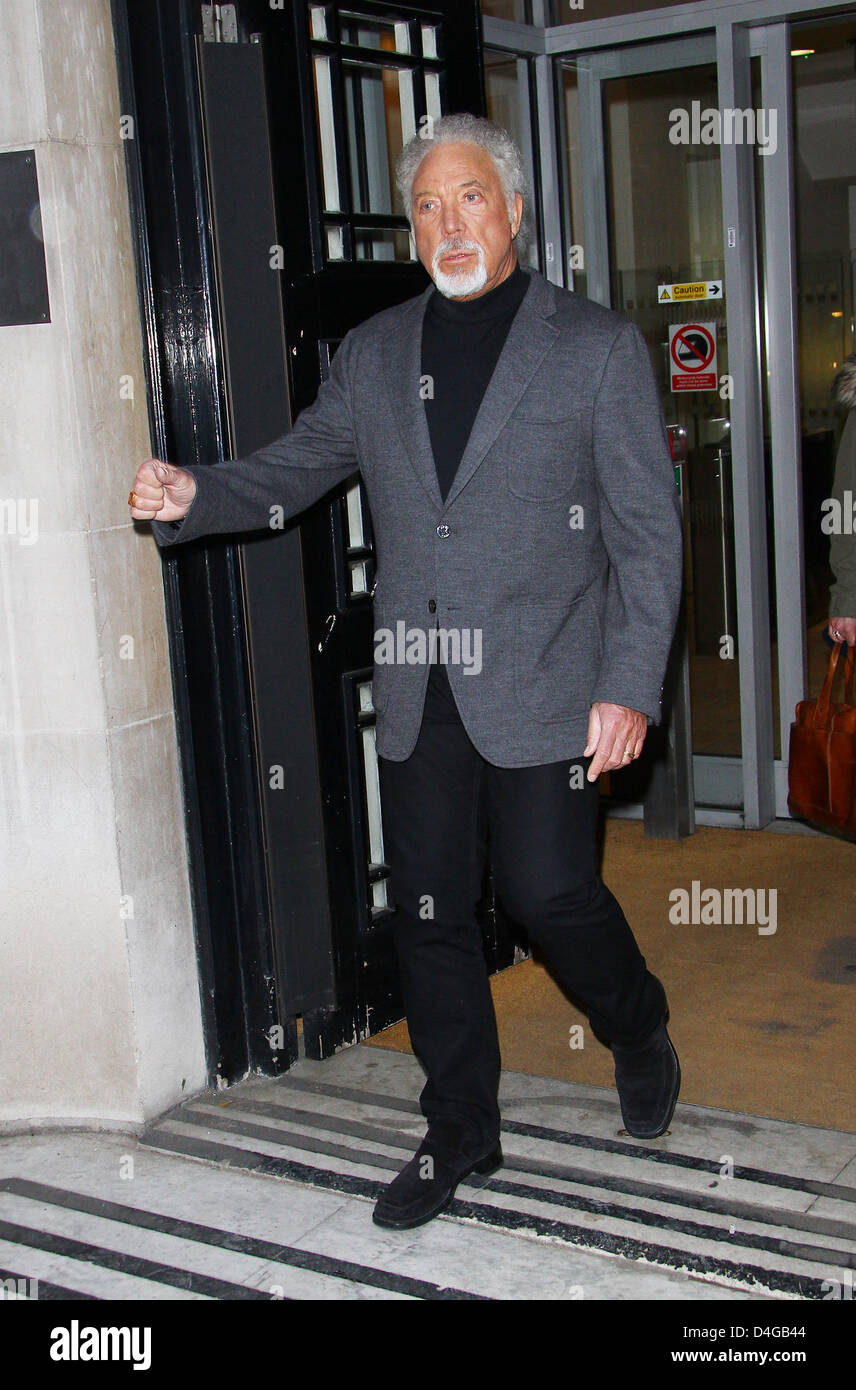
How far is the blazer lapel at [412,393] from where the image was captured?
2.66 meters

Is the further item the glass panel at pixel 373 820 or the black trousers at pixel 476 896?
the glass panel at pixel 373 820

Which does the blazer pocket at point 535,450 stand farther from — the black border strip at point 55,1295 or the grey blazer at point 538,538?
the black border strip at point 55,1295

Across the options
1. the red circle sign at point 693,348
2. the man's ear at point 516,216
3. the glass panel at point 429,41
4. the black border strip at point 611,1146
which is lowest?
the black border strip at point 611,1146

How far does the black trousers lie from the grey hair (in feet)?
2.88

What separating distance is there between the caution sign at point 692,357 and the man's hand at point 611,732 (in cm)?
276

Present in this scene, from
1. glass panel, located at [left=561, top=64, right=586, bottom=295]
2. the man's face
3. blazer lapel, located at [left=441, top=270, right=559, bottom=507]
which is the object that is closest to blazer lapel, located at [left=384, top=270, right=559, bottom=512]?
blazer lapel, located at [left=441, top=270, right=559, bottom=507]

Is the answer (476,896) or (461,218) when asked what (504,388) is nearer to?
(461,218)

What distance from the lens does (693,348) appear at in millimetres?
5086

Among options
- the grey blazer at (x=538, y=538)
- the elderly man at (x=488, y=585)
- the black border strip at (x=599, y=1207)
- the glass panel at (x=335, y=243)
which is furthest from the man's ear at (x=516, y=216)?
the black border strip at (x=599, y=1207)

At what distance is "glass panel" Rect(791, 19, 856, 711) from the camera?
4871 mm

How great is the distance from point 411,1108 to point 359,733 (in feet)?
2.80

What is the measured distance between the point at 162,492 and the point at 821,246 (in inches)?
127

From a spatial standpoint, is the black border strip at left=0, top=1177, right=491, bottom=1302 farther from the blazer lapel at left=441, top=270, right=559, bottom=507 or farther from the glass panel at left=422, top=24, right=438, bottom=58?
the glass panel at left=422, top=24, right=438, bottom=58

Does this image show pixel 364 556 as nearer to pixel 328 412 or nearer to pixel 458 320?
pixel 328 412
